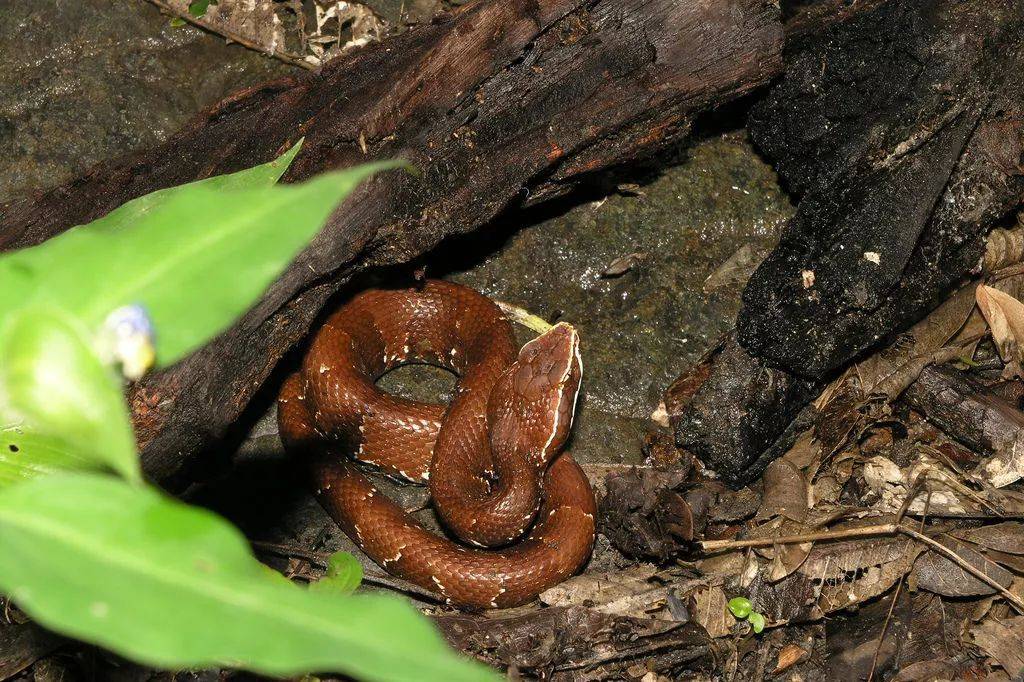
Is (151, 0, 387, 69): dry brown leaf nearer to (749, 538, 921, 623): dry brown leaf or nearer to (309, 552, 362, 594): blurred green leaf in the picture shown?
(309, 552, 362, 594): blurred green leaf

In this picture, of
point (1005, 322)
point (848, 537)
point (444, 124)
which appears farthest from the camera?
point (1005, 322)

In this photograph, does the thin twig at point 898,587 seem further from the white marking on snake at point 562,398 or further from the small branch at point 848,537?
the white marking on snake at point 562,398

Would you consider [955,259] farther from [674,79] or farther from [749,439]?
[674,79]

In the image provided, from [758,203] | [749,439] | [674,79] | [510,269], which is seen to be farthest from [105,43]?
[749,439]

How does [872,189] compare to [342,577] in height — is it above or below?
below

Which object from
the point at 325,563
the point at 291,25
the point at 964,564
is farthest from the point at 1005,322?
the point at 291,25

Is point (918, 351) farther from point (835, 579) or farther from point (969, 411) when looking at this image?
point (835, 579)
